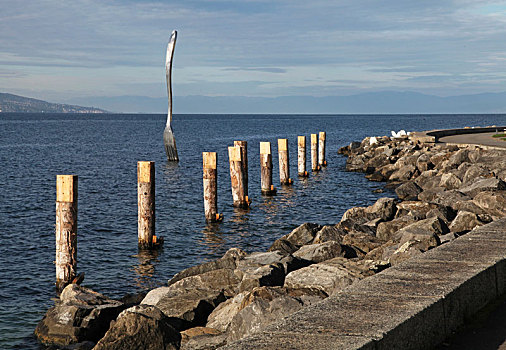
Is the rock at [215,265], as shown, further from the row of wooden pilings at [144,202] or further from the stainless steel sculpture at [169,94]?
the stainless steel sculpture at [169,94]

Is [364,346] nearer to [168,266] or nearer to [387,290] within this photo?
[387,290]

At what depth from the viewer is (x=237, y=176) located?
2028 cm

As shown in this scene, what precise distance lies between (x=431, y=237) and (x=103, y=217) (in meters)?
13.8

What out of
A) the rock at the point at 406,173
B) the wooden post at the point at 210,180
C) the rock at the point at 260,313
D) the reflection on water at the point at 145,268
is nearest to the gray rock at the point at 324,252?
the rock at the point at 260,313

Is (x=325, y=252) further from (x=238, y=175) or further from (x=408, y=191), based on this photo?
(x=408, y=191)

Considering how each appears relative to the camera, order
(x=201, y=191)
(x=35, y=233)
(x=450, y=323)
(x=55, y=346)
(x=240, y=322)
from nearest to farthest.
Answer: (x=450, y=323), (x=240, y=322), (x=55, y=346), (x=35, y=233), (x=201, y=191)

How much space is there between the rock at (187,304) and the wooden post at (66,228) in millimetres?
3466

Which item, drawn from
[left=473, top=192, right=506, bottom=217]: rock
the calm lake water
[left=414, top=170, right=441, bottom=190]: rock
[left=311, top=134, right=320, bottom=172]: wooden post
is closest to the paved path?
the calm lake water

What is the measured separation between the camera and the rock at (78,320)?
27.4 ft

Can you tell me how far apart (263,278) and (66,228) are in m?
5.08

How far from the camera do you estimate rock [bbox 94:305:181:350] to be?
238 inches

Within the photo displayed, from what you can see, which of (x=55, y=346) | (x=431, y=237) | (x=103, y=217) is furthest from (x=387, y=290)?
(x=103, y=217)

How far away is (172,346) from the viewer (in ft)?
20.4

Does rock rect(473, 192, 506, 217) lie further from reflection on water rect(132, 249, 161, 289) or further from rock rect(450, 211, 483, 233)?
reflection on water rect(132, 249, 161, 289)
